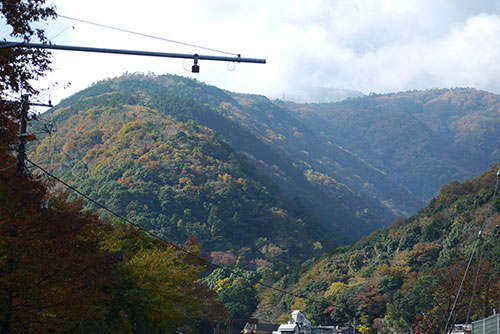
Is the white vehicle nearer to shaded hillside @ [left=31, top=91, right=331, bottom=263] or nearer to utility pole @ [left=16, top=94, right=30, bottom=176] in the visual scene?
utility pole @ [left=16, top=94, right=30, bottom=176]

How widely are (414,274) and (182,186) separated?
8359 centimetres

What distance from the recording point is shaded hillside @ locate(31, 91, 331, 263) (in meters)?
150

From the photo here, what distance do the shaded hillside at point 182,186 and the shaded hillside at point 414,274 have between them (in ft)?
128

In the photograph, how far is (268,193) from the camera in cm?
Answer: 18112

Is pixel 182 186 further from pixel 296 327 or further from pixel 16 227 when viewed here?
pixel 16 227

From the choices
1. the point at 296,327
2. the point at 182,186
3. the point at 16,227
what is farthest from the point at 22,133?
the point at 182,186

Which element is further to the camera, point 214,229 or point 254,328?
A: point 214,229

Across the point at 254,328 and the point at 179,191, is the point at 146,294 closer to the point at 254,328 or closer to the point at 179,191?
the point at 254,328

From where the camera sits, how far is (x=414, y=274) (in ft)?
290

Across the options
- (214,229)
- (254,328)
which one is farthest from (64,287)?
(214,229)

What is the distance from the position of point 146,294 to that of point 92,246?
35.5 ft

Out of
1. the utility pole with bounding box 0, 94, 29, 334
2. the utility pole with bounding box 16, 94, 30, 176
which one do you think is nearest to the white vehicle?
the utility pole with bounding box 0, 94, 29, 334

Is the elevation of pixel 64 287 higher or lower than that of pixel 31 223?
lower

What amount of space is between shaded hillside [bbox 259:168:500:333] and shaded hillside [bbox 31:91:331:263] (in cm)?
3891
